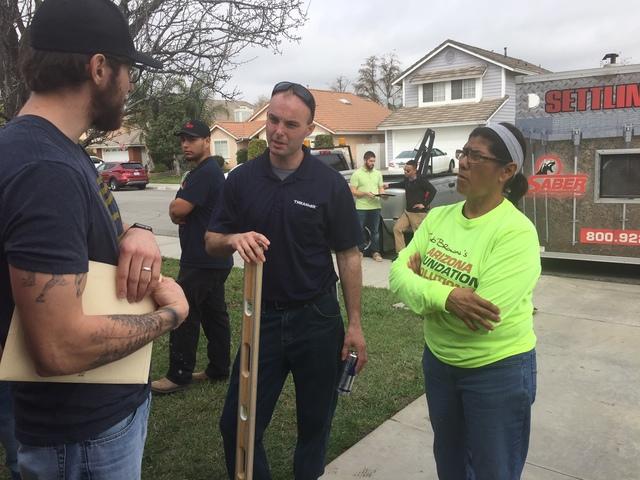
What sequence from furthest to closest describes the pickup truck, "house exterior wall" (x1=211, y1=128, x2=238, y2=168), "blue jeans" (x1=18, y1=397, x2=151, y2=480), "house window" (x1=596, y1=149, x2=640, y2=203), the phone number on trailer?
"house exterior wall" (x1=211, y1=128, x2=238, y2=168)
the pickup truck
the phone number on trailer
"house window" (x1=596, y1=149, x2=640, y2=203)
"blue jeans" (x1=18, y1=397, x2=151, y2=480)

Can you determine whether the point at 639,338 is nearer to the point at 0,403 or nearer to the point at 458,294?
the point at 458,294

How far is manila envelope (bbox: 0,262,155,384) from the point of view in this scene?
1235mm

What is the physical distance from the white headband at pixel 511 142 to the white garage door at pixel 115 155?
4984cm

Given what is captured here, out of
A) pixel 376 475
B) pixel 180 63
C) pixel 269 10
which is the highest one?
pixel 269 10

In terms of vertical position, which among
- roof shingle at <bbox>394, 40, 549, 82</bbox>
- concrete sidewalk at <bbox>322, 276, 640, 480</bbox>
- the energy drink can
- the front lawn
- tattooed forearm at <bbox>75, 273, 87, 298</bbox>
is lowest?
concrete sidewalk at <bbox>322, 276, 640, 480</bbox>

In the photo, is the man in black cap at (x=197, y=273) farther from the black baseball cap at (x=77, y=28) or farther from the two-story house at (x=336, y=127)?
the two-story house at (x=336, y=127)

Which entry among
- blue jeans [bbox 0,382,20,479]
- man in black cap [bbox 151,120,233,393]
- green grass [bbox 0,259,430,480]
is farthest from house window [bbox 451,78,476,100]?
blue jeans [bbox 0,382,20,479]

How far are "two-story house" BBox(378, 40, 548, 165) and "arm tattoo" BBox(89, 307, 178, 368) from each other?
27.9m

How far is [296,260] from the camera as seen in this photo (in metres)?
2.48

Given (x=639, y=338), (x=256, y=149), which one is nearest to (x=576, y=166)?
(x=639, y=338)

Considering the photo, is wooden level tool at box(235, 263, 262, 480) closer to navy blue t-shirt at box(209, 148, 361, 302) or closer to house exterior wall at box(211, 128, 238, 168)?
navy blue t-shirt at box(209, 148, 361, 302)

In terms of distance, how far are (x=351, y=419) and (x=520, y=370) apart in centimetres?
185

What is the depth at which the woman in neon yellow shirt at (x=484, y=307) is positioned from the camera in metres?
2.04

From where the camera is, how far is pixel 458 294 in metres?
2.00
